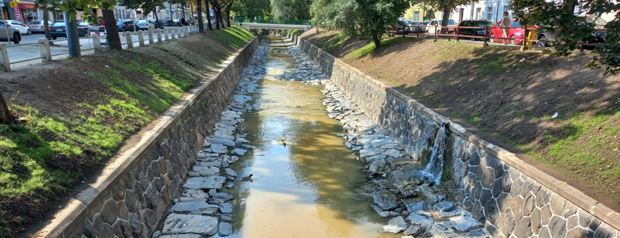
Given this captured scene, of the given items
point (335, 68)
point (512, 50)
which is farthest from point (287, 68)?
point (512, 50)

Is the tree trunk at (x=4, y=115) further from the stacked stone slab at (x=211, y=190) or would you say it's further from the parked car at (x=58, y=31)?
the parked car at (x=58, y=31)

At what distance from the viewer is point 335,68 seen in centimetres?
2288

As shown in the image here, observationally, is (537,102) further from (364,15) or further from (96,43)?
(96,43)

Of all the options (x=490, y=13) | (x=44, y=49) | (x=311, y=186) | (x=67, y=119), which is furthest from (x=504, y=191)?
(x=490, y=13)

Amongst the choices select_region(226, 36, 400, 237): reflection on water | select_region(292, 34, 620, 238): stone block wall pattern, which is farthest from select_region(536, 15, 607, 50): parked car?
select_region(226, 36, 400, 237): reflection on water

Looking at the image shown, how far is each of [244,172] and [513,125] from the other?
20.3 feet

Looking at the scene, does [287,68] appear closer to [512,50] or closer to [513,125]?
[512,50]

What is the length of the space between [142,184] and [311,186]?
3.84m

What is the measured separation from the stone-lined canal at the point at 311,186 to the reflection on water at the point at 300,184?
20 millimetres

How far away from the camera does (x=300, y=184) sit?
920 centimetres

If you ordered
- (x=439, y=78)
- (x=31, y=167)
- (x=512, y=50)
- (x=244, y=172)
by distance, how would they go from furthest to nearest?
(x=439, y=78), (x=512, y=50), (x=244, y=172), (x=31, y=167)

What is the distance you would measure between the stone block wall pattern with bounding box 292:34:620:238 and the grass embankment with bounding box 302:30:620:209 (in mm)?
376

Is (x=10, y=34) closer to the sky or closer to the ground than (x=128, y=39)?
closer to the sky

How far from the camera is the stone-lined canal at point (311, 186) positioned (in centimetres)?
716
